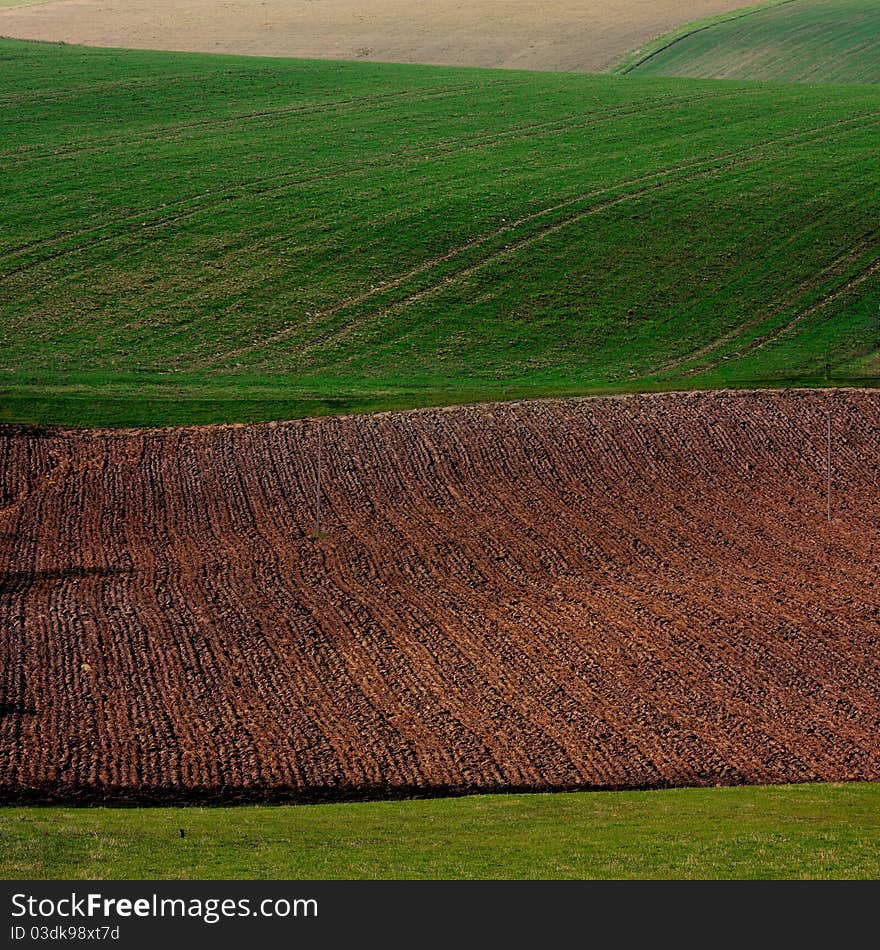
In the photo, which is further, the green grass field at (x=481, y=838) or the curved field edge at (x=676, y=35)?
the curved field edge at (x=676, y=35)

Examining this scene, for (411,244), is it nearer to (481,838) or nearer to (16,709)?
(16,709)

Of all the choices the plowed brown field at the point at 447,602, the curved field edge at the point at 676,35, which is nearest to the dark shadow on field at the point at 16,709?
the plowed brown field at the point at 447,602

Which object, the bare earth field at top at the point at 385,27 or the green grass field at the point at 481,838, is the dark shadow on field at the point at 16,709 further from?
the bare earth field at top at the point at 385,27

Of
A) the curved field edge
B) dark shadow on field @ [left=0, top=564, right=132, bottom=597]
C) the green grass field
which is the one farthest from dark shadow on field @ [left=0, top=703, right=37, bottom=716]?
the curved field edge

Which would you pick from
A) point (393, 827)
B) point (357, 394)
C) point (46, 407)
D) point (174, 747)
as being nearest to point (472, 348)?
point (357, 394)

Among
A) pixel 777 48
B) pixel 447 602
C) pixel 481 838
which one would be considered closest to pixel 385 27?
pixel 777 48

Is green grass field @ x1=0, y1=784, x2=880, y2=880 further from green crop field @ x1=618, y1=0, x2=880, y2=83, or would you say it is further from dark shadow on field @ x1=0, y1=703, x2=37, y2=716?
green crop field @ x1=618, y1=0, x2=880, y2=83
